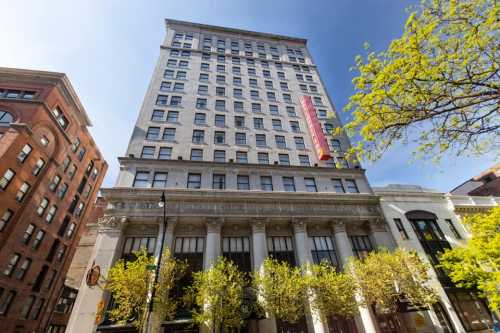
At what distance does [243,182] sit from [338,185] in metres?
11.8

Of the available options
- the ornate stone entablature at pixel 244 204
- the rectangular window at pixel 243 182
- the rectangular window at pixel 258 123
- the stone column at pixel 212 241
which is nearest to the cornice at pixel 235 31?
the rectangular window at pixel 258 123

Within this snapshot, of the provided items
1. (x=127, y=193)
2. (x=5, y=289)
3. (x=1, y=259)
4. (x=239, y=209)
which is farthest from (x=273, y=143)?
(x=5, y=289)

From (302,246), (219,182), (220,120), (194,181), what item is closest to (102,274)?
(194,181)

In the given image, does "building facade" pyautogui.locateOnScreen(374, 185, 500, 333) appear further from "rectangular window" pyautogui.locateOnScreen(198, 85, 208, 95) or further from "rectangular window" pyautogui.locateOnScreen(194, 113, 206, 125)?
"rectangular window" pyautogui.locateOnScreen(198, 85, 208, 95)

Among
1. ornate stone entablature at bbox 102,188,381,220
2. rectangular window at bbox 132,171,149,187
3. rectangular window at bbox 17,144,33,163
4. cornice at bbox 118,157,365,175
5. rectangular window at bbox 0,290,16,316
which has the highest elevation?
rectangular window at bbox 17,144,33,163

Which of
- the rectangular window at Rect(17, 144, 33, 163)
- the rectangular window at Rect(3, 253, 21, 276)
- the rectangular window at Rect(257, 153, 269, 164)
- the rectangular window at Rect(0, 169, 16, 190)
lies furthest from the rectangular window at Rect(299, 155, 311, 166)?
the rectangular window at Rect(3, 253, 21, 276)

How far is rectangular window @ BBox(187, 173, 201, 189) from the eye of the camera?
2279 cm

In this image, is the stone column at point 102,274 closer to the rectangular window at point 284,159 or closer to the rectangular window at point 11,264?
the rectangular window at point 11,264

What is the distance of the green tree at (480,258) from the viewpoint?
1891 centimetres

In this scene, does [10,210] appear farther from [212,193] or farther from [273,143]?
[273,143]

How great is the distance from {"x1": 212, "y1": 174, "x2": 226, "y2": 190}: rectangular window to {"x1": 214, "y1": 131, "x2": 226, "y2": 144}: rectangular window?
5.15 meters

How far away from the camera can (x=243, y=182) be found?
2430cm

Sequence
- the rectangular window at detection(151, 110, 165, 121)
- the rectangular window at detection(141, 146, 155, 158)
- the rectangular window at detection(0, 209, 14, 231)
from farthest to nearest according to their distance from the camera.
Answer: the rectangular window at detection(151, 110, 165, 121) < the rectangular window at detection(0, 209, 14, 231) < the rectangular window at detection(141, 146, 155, 158)

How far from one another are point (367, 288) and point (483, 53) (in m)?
16.4
